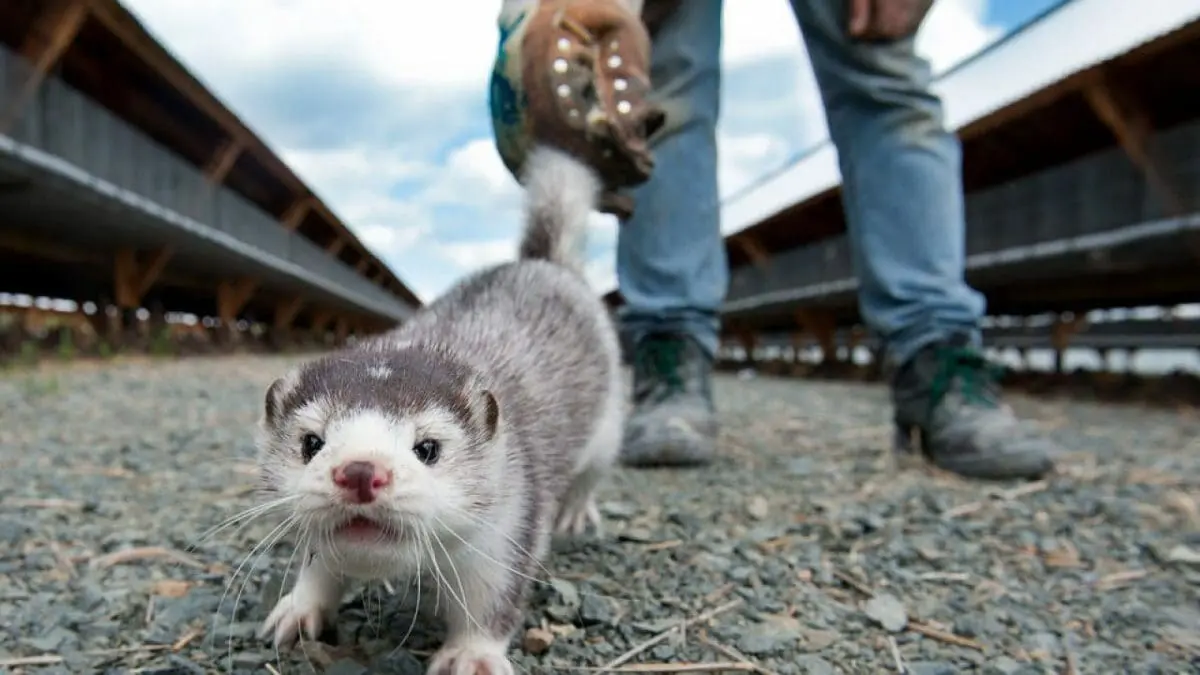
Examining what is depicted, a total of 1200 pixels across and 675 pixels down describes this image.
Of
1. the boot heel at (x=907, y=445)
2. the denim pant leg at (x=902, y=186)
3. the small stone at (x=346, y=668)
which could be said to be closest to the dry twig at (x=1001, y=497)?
the boot heel at (x=907, y=445)

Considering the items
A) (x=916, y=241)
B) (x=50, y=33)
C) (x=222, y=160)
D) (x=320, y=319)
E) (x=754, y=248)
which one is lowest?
(x=916, y=241)

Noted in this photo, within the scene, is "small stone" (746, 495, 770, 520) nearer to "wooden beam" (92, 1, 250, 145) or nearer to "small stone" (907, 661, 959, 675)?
"small stone" (907, 661, 959, 675)

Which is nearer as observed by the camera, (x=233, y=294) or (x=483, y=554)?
(x=483, y=554)

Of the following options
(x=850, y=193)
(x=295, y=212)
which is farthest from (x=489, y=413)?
(x=295, y=212)

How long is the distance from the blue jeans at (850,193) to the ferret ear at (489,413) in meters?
1.67

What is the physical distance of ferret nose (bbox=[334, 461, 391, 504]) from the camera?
123 centimetres

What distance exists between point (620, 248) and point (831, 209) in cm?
1025

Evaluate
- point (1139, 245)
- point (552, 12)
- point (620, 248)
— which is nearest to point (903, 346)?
point (620, 248)

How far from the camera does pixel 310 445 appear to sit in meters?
1.40

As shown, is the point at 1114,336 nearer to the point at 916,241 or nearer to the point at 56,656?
the point at 916,241

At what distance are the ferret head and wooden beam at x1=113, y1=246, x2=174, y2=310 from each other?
9765 mm

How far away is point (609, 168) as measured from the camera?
7.93 feet

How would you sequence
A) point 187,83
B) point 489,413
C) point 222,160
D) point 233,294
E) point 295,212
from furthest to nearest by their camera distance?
point 295,212 → point 233,294 → point 222,160 → point 187,83 → point 489,413

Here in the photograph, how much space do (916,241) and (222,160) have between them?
37.8 ft
